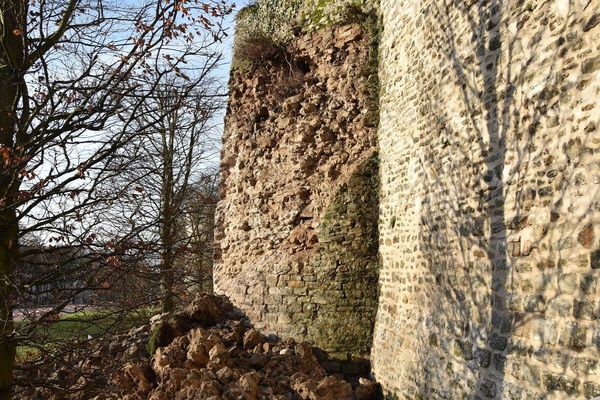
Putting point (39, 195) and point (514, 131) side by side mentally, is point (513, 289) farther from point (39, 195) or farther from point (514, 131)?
point (39, 195)

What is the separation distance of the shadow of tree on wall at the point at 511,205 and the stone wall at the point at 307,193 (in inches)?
87.0

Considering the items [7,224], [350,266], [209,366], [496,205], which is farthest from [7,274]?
[350,266]

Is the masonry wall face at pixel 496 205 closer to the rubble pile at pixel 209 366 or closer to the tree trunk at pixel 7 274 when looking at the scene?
the rubble pile at pixel 209 366

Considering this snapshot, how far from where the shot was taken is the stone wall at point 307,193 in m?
8.19

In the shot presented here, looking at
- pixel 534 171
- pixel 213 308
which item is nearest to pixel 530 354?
pixel 534 171

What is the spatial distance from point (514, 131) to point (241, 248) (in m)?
6.63

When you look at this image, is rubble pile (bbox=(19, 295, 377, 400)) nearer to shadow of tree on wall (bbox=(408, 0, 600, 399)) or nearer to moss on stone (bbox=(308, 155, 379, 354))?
moss on stone (bbox=(308, 155, 379, 354))

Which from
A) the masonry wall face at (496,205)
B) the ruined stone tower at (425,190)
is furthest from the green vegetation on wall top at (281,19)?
the masonry wall face at (496,205)

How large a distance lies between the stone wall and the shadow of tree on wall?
2209 millimetres

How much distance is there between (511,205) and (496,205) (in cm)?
22

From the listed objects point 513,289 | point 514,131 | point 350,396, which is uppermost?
point 514,131

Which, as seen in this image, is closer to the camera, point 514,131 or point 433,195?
point 514,131

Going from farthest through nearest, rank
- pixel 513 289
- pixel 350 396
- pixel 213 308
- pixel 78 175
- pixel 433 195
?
pixel 213 308, pixel 350 396, pixel 433 195, pixel 78 175, pixel 513 289

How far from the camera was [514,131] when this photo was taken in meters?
4.49
